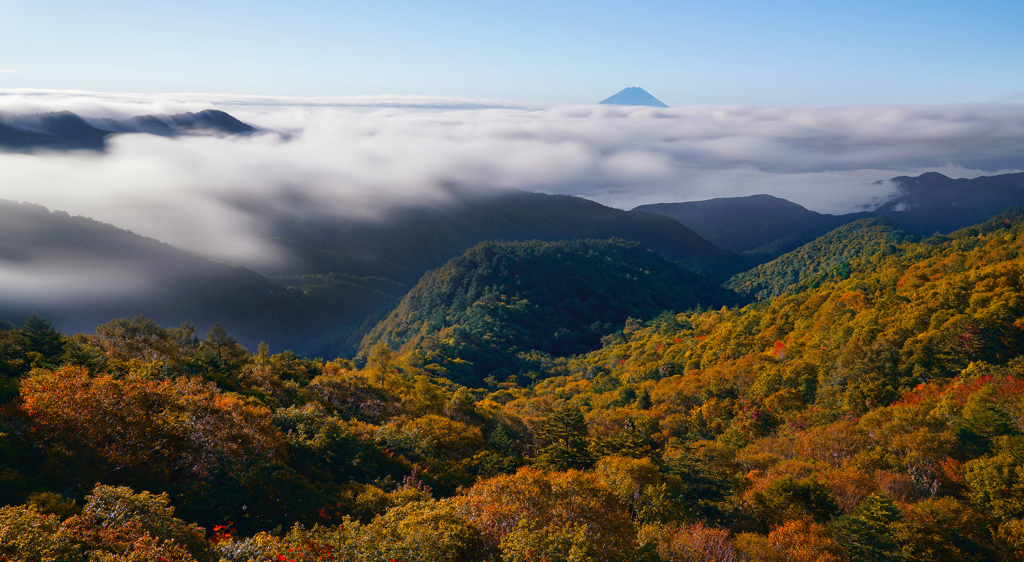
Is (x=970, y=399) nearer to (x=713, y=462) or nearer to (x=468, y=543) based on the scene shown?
(x=713, y=462)

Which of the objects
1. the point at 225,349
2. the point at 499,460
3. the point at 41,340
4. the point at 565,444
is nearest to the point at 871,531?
the point at 565,444

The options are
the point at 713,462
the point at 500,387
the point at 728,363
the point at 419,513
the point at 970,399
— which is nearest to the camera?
the point at 419,513

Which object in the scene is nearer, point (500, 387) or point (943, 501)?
point (943, 501)

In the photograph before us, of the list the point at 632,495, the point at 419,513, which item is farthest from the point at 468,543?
the point at 632,495

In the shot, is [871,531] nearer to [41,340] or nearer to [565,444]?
[565,444]

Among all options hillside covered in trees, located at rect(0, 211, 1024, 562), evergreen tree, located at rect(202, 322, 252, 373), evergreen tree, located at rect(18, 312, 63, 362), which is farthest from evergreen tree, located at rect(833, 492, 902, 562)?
evergreen tree, located at rect(18, 312, 63, 362)

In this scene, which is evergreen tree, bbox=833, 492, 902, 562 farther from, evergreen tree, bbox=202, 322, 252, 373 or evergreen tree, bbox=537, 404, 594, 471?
evergreen tree, bbox=202, 322, 252, 373
